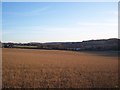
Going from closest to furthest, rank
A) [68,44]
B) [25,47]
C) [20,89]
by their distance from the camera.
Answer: [20,89] → [25,47] → [68,44]

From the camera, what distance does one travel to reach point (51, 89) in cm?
1186

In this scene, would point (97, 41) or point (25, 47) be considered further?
point (97, 41)

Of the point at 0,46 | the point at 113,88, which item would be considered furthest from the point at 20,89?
the point at 0,46

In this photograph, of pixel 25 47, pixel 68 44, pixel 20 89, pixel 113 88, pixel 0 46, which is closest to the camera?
pixel 20 89

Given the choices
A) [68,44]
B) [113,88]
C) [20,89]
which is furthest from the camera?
[68,44]

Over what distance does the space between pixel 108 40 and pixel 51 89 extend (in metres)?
90.1

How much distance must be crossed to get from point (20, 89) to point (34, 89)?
595 mm

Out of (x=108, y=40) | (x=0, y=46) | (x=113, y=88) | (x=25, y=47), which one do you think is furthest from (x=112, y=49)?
(x=113, y=88)

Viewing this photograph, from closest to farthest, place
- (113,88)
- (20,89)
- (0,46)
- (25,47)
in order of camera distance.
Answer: (20,89) → (113,88) → (0,46) → (25,47)

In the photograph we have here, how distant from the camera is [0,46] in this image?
68.0 meters

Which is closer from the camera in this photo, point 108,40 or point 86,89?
point 86,89

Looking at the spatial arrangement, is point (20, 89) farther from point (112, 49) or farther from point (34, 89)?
point (112, 49)

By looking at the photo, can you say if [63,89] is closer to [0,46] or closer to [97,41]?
[0,46]

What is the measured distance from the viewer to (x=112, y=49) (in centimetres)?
8119
